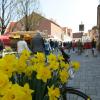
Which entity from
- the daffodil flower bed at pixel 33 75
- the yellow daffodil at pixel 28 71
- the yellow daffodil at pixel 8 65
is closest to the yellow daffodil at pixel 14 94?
the daffodil flower bed at pixel 33 75

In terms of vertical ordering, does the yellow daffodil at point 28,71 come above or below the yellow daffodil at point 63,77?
above

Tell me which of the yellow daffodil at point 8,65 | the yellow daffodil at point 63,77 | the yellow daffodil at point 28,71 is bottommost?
the yellow daffodil at point 63,77

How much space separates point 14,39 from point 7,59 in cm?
3708

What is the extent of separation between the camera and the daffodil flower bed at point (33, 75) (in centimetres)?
333

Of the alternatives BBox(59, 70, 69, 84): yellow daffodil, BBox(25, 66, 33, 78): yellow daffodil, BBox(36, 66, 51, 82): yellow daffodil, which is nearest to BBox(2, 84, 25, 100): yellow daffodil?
BBox(36, 66, 51, 82): yellow daffodil

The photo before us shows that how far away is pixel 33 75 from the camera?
13.2 feet

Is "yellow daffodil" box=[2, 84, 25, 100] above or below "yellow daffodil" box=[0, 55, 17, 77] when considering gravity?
below

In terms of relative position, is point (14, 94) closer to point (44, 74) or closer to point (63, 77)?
point (44, 74)

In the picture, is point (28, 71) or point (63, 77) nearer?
point (28, 71)

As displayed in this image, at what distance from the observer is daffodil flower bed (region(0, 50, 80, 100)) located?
10.9 feet

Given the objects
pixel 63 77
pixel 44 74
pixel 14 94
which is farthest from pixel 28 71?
pixel 14 94

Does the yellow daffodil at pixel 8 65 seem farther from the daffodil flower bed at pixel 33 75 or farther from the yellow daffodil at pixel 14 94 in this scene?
the yellow daffodil at pixel 14 94

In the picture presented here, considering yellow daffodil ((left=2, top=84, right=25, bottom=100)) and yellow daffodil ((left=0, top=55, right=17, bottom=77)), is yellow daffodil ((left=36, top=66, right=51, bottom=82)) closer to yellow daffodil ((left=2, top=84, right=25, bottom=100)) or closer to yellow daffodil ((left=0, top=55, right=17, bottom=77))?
yellow daffodil ((left=0, top=55, right=17, bottom=77))

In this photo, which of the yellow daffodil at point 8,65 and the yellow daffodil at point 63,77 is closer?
the yellow daffodil at point 8,65
